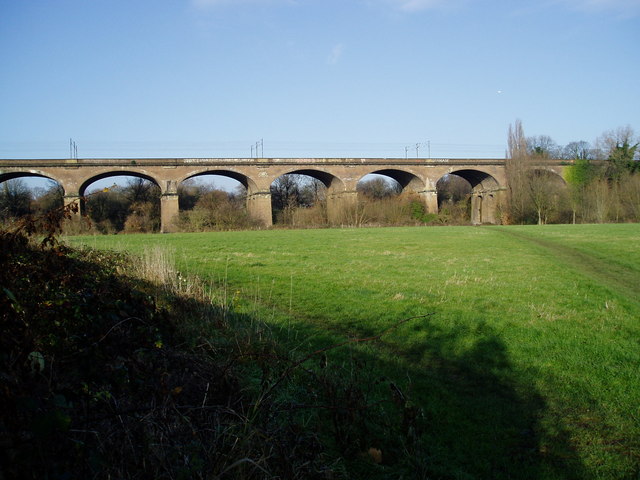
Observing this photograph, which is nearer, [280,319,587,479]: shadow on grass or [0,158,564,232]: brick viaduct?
[280,319,587,479]: shadow on grass

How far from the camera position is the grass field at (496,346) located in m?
3.03

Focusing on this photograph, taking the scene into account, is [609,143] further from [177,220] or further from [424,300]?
[424,300]

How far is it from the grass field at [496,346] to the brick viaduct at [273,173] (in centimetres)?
2832

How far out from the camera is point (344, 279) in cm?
984

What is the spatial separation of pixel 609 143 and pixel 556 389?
51.2 metres

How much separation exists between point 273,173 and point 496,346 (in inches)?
1442

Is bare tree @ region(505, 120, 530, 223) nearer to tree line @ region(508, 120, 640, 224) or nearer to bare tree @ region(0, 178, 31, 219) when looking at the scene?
tree line @ region(508, 120, 640, 224)

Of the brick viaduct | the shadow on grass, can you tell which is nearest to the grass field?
the shadow on grass

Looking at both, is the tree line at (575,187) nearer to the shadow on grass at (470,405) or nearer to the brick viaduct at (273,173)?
the brick viaduct at (273,173)

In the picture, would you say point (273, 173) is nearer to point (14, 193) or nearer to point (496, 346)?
A: point (14, 193)

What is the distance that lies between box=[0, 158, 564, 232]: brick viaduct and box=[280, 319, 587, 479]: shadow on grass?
31.7 meters

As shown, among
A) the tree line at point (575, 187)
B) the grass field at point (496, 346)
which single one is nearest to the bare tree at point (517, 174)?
the tree line at point (575, 187)

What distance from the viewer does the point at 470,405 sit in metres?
3.63

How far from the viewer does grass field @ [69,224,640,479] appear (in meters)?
A: 3.03
